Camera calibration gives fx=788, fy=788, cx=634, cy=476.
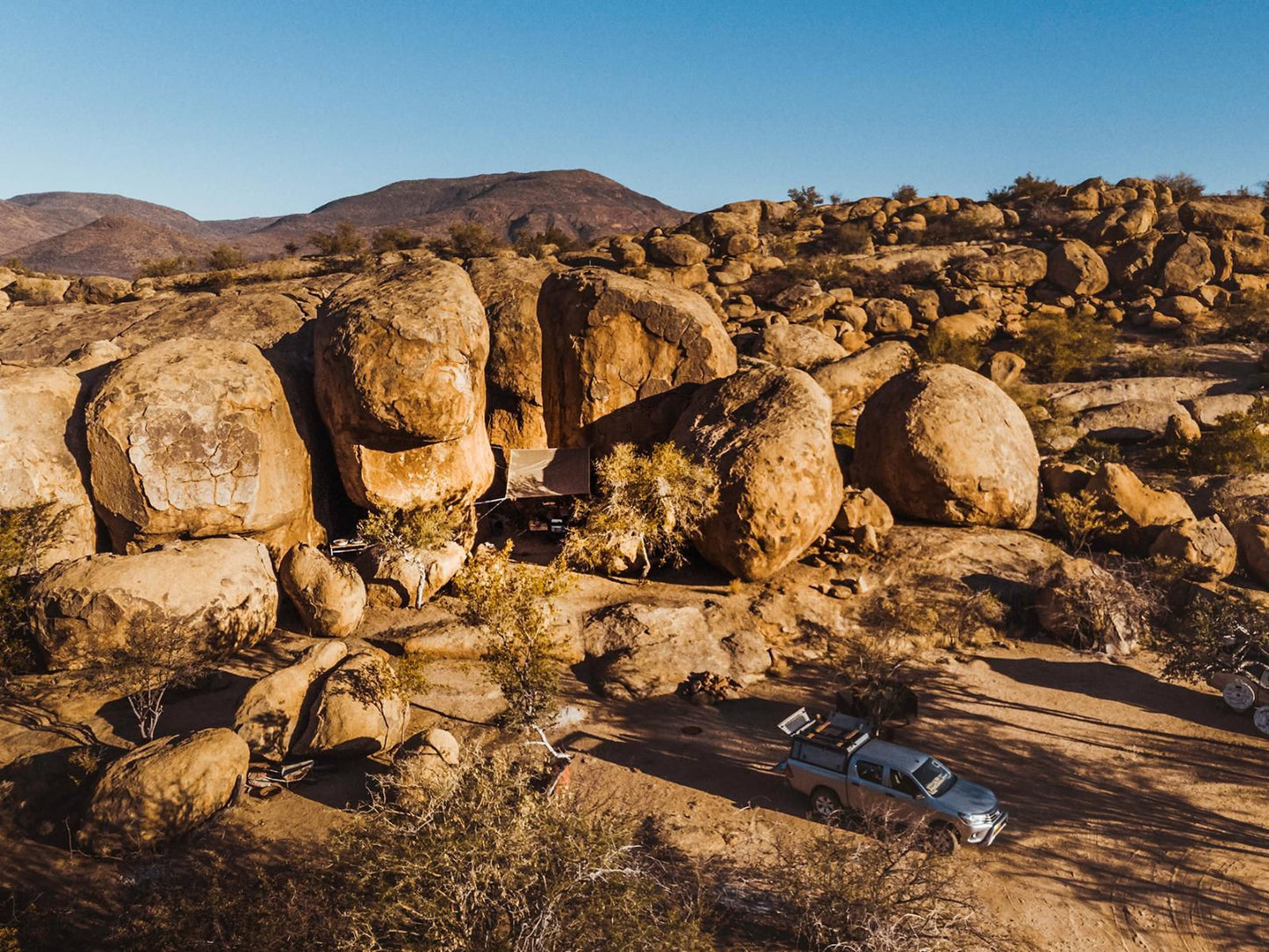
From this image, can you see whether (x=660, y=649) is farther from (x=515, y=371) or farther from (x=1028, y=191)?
(x=1028, y=191)

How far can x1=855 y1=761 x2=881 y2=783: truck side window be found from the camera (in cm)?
1360

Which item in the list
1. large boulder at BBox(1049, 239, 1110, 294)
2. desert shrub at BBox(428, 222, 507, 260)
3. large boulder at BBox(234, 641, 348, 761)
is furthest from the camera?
large boulder at BBox(1049, 239, 1110, 294)

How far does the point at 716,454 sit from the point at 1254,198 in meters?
68.5

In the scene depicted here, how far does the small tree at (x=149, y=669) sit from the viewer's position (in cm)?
1664

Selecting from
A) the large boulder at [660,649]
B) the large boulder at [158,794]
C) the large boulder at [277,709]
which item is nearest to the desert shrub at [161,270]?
the large boulder at [277,709]

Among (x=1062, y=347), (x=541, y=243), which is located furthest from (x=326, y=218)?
(x=1062, y=347)

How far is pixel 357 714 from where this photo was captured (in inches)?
625

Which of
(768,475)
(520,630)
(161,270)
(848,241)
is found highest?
(848,241)

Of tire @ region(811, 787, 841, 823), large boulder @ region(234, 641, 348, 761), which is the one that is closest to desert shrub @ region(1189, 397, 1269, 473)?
tire @ region(811, 787, 841, 823)

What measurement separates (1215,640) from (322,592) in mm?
21091

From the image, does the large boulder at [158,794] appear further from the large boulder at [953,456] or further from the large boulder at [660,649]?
the large boulder at [953,456]

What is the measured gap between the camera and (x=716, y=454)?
23.0 metres

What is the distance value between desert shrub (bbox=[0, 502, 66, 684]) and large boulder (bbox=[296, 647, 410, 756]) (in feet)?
26.5

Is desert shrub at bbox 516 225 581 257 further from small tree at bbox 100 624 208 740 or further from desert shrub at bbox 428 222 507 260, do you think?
small tree at bbox 100 624 208 740
